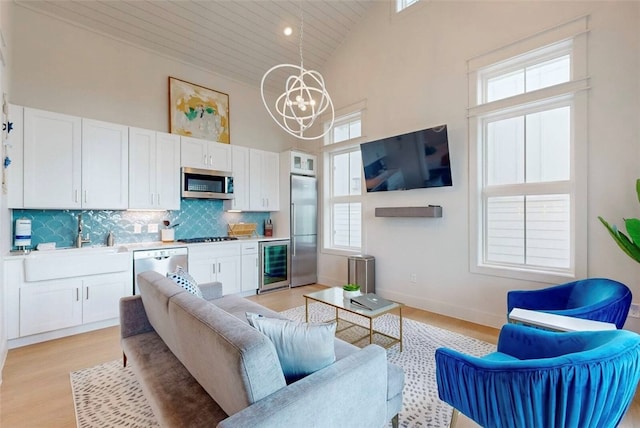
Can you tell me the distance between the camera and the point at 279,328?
1329 millimetres

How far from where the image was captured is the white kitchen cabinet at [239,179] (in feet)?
15.9

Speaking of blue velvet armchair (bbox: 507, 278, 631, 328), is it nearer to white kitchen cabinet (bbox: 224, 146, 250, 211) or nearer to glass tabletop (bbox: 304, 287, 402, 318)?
glass tabletop (bbox: 304, 287, 402, 318)

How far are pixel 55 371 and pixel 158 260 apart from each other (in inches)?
59.1

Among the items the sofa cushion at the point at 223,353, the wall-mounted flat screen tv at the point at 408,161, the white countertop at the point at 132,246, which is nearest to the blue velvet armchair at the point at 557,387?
the sofa cushion at the point at 223,353

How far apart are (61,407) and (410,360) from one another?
2.70 meters

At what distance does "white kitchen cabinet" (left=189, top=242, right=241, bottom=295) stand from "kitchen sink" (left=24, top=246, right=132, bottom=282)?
2.70 ft

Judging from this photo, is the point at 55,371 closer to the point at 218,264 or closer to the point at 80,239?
the point at 80,239

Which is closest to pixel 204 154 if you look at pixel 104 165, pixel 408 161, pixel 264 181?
pixel 264 181

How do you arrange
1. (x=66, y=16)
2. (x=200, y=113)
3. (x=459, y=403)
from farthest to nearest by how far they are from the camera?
(x=200, y=113) < (x=66, y=16) < (x=459, y=403)

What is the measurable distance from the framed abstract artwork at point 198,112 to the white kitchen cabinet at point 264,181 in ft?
2.02

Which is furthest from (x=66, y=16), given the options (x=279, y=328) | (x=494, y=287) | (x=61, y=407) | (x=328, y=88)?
(x=494, y=287)

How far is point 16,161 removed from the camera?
309cm

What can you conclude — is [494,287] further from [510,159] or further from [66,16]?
[66,16]

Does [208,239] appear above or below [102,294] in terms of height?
above
